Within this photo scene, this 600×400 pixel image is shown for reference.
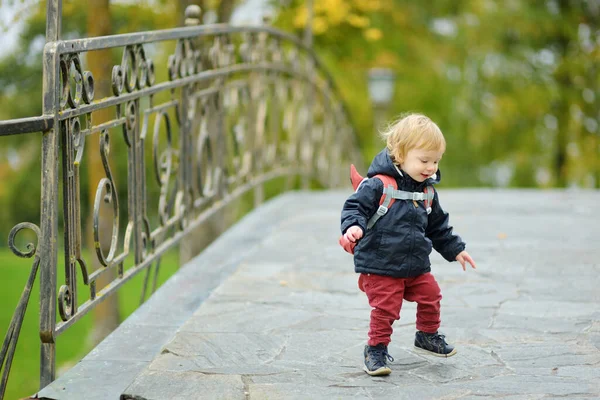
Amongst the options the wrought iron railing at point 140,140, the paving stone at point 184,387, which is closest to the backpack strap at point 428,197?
the paving stone at point 184,387

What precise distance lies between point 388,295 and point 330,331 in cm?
57

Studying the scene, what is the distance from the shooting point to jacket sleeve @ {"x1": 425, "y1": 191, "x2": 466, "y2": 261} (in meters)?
3.46

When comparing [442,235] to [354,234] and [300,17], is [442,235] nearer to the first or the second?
[354,234]

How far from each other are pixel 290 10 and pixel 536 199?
5.62m

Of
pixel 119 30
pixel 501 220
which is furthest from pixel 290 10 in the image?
pixel 501 220

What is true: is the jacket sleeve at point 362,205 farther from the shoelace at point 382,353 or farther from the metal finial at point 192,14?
the metal finial at point 192,14

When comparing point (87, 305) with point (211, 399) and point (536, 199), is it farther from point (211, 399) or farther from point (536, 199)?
point (536, 199)

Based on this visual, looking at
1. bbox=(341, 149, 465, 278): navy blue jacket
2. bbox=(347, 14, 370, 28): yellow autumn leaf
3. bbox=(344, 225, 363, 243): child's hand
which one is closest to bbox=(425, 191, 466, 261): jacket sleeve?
bbox=(341, 149, 465, 278): navy blue jacket

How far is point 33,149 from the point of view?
69.0 feet

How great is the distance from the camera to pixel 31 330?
1909cm

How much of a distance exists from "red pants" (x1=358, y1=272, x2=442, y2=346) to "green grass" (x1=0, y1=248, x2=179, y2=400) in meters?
8.11

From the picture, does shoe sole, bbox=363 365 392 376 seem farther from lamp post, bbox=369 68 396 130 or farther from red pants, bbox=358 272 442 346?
lamp post, bbox=369 68 396 130

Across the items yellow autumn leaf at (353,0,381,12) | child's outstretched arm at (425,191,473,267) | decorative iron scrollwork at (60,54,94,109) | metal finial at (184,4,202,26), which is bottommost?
child's outstretched arm at (425,191,473,267)

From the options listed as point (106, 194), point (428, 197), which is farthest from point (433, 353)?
point (106, 194)
